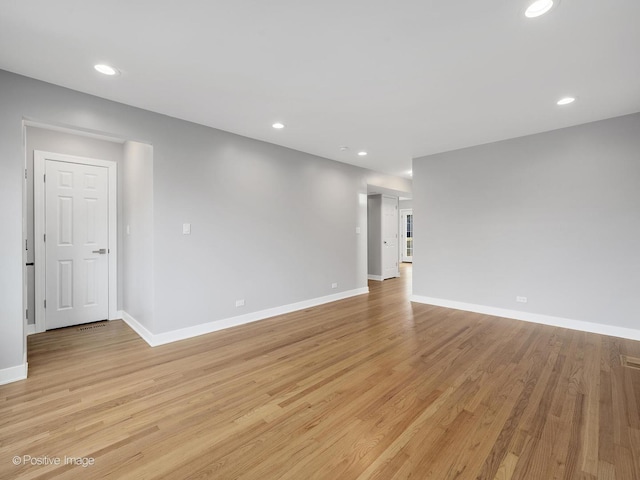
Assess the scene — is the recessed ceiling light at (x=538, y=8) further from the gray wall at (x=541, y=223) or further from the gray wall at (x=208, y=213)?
the gray wall at (x=208, y=213)

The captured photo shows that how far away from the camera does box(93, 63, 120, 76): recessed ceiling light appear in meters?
2.36

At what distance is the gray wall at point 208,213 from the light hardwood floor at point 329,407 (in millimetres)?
657

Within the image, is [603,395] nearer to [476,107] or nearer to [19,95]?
[476,107]

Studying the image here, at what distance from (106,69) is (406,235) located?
10.8 meters

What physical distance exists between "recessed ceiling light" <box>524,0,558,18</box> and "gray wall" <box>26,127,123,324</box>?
16.8ft

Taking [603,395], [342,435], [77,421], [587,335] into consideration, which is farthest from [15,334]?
[587,335]

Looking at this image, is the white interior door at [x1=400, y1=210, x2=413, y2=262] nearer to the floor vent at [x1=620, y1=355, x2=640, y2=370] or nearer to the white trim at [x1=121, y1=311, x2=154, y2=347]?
the floor vent at [x1=620, y1=355, x2=640, y2=370]

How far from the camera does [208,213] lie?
371cm

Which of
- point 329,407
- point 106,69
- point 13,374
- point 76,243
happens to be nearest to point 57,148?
point 76,243

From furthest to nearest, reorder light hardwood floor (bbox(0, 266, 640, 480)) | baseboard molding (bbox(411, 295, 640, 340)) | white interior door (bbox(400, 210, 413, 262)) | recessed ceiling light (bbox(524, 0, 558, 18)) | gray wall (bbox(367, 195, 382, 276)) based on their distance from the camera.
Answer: white interior door (bbox(400, 210, 413, 262)) < gray wall (bbox(367, 195, 382, 276)) < baseboard molding (bbox(411, 295, 640, 340)) < recessed ceiling light (bbox(524, 0, 558, 18)) < light hardwood floor (bbox(0, 266, 640, 480))

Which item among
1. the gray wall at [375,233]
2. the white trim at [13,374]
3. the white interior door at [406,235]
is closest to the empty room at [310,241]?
the white trim at [13,374]

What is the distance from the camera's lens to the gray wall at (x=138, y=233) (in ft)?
11.0

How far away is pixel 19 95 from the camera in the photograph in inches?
97.3

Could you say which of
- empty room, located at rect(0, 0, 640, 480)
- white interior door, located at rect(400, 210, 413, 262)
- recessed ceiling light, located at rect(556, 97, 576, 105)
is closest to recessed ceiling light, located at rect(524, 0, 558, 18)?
empty room, located at rect(0, 0, 640, 480)
